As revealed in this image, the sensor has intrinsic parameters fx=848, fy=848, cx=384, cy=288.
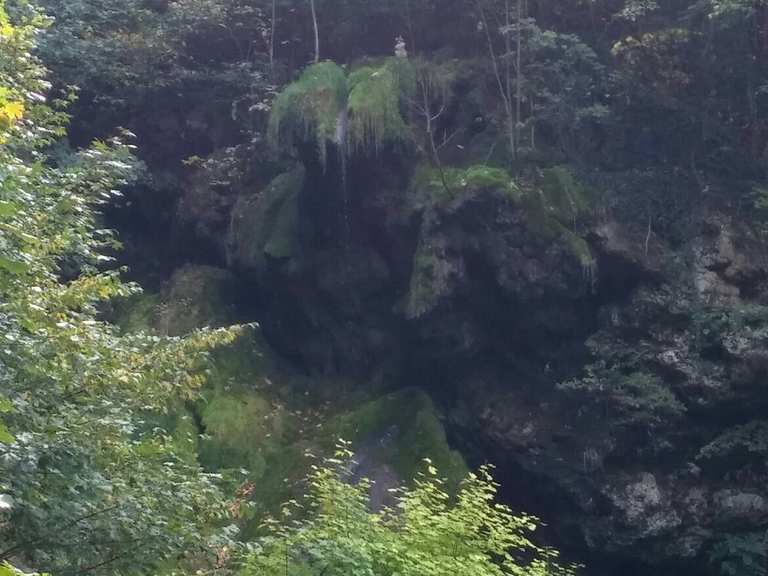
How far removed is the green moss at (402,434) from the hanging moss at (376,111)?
13.1 feet

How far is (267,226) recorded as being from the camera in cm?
1482

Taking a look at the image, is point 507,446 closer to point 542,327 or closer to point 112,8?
point 542,327

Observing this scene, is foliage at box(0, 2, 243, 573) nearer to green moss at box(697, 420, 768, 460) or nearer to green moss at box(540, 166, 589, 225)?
green moss at box(540, 166, 589, 225)

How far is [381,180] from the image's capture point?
44.9 ft

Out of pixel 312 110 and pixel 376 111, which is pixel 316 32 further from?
pixel 376 111

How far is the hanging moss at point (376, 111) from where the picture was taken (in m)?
13.0

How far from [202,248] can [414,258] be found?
4.97 metres

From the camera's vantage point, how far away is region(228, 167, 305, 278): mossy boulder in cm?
1453

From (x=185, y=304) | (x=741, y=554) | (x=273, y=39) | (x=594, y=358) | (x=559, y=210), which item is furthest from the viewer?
(x=273, y=39)

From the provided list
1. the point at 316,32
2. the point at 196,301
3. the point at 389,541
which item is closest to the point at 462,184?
the point at 316,32

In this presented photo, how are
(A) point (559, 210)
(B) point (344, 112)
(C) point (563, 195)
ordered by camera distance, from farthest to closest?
1. (B) point (344, 112)
2. (C) point (563, 195)
3. (A) point (559, 210)

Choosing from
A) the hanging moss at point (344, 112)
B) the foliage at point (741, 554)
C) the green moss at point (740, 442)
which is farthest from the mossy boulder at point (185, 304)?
the foliage at point (741, 554)

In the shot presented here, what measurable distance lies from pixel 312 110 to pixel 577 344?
5.40 m

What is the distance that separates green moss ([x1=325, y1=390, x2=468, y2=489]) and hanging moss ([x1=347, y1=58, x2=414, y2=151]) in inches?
158
